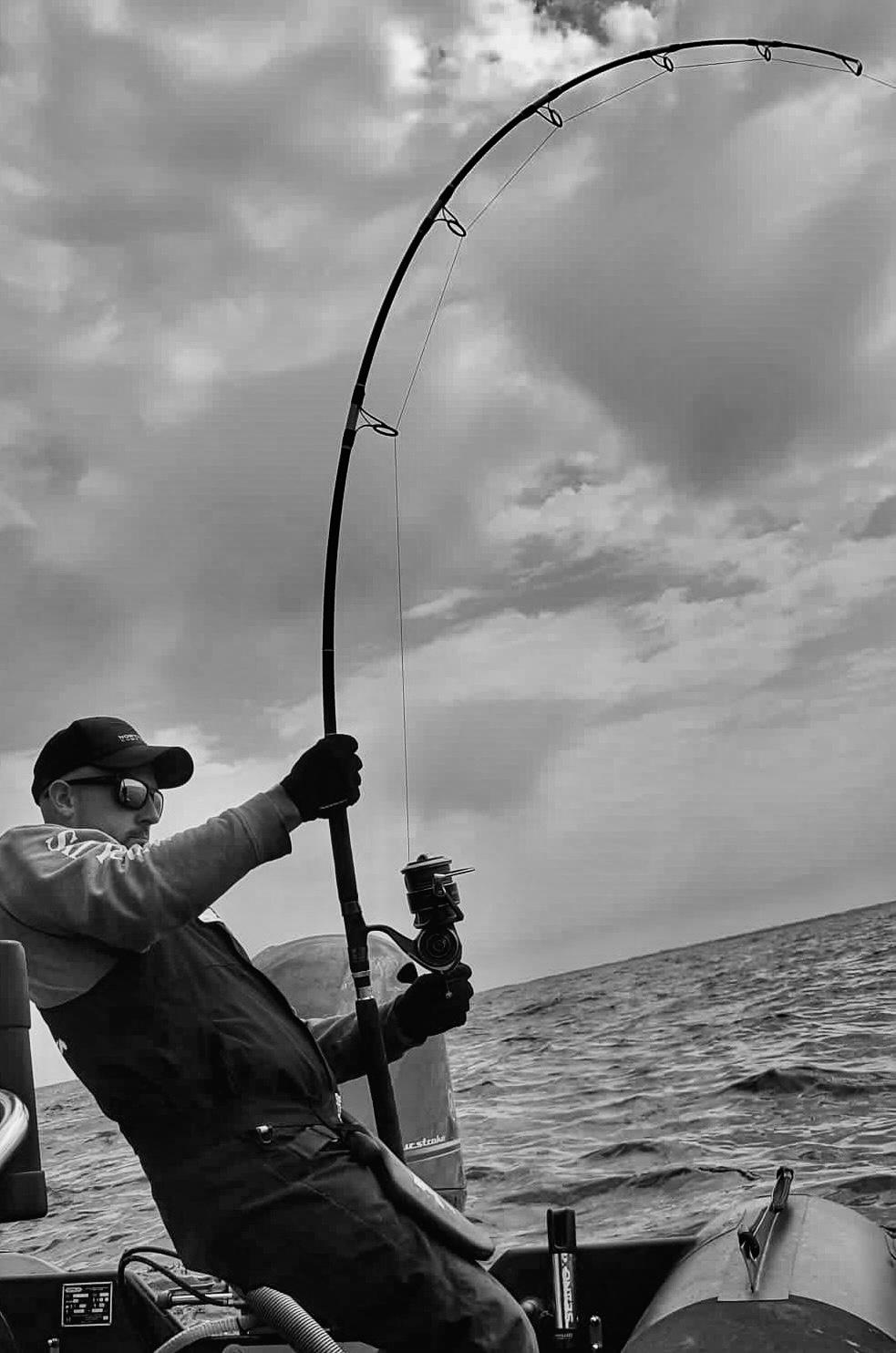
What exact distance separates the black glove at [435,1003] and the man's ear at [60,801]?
0.93 metres

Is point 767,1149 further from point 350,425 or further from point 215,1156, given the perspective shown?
point 215,1156

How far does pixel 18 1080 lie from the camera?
1.42 meters

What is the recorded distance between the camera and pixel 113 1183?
13000 mm

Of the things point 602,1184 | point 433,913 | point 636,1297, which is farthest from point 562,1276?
point 602,1184

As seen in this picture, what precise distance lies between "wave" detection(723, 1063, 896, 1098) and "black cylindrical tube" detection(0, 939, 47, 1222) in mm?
8518

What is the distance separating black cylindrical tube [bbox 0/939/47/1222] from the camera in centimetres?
139

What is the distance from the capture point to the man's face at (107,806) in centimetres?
296

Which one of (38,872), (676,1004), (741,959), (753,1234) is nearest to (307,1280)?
(38,872)

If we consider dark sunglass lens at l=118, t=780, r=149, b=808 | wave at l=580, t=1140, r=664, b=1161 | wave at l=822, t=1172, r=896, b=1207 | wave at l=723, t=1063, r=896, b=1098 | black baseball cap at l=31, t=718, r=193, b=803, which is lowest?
wave at l=822, t=1172, r=896, b=1207

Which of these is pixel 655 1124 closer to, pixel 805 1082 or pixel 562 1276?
pixel 805 1082

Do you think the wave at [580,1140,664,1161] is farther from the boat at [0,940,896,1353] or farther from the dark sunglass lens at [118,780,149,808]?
the dark sunglass lens at [118,780,149,808]

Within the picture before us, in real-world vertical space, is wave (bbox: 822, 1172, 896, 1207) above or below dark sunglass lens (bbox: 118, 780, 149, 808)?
below

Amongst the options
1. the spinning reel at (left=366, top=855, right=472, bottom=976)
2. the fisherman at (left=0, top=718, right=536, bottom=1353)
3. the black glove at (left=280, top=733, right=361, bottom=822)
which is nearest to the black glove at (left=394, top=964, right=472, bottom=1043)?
the spinning reel at (left=366, top=855, right=472, bottom=976)

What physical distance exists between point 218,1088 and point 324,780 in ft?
2.22
